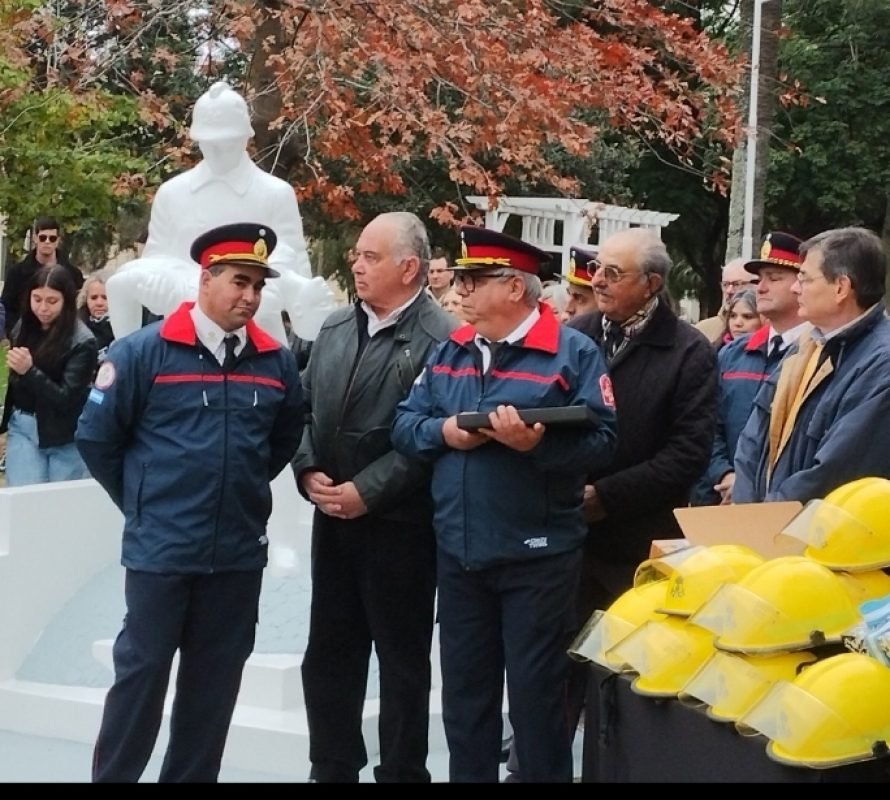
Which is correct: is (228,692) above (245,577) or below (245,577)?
below

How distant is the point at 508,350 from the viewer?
450cm

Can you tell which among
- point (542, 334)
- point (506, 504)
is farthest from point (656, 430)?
point (506, 504)

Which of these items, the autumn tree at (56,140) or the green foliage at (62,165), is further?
the green foliage at (62,165)

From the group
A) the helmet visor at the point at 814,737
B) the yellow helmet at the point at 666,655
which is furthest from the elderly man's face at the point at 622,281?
the helmet visor at the point at 814,737

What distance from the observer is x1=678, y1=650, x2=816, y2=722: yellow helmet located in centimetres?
316

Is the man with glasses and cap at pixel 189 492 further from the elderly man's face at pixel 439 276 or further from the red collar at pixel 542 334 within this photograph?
the elderly man's face at pixel 439 276

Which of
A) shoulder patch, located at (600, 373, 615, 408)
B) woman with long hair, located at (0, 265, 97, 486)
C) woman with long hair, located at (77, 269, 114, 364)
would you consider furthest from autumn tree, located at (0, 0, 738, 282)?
shoulder patch, located at (600, 373, 615, 408)

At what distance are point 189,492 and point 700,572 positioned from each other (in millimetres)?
1657

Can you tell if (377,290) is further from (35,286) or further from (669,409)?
(35,286)

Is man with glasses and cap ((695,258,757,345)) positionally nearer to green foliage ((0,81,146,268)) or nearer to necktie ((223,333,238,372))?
necktie ((223,333,238,372))

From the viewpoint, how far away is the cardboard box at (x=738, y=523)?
3922 mm

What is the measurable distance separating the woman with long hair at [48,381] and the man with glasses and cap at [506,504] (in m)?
3.45

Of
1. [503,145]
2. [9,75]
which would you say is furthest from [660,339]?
[9,75]

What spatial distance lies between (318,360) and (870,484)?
6.96 ft
